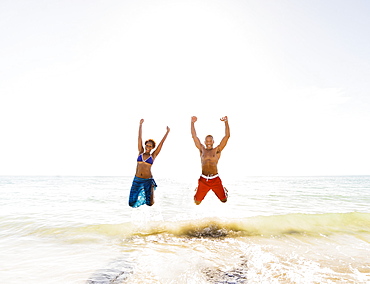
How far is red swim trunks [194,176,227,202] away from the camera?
8.16 metres

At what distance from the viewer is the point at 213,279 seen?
4438 millimetres

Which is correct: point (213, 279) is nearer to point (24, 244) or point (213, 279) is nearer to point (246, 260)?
point (246, 260)

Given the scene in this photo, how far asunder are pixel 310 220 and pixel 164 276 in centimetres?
780

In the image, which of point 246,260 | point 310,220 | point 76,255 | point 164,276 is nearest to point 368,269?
point 246,260

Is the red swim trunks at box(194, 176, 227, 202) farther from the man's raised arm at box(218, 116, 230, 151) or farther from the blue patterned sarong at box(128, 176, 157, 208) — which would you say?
the blue patterned sarong at box(128, 176, 157, 208)

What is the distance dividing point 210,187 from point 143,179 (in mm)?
2229

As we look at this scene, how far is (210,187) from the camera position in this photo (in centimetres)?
820

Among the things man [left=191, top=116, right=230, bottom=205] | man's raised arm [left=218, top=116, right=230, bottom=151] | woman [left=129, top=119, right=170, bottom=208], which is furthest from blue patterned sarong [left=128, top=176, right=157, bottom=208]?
man's raised arm [left=218, top=116, right=230, bottom=151]

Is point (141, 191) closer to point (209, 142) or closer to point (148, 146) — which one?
point (148, 146)

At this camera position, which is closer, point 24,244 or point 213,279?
point 213,279

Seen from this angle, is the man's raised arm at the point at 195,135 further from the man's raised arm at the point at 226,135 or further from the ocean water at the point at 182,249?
the ocean water at the point at 182,249

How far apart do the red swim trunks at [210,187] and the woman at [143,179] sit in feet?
5.15

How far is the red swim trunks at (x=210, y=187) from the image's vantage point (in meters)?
8.16

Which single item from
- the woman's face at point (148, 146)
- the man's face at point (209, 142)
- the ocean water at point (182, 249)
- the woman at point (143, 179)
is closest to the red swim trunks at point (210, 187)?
the man's face at point (209, 142)
